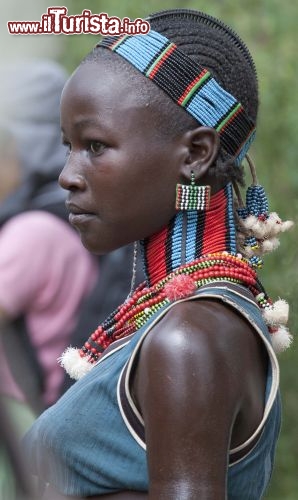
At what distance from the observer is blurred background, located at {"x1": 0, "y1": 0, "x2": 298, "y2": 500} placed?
4660 millimetres

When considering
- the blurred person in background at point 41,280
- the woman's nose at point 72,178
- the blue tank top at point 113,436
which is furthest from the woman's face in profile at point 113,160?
Answer: the blurred person in background at point 41,280

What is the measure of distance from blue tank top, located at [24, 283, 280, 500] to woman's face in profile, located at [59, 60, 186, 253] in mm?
224

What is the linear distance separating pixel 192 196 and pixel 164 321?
331 mm

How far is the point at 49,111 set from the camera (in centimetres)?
499

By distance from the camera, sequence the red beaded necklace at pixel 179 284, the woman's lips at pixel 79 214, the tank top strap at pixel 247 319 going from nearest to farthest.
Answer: the tank top strap at pixel 247 319, the red beaded necklace at pixel 179 284, the woman's lips at pixel 79 214

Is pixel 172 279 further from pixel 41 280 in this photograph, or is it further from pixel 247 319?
pixel 41 280

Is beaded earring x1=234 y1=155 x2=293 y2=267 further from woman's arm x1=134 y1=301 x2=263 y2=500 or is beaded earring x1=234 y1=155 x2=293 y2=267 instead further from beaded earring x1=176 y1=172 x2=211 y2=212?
woman's arm x1=134 y1=301 x2=263 y2=500

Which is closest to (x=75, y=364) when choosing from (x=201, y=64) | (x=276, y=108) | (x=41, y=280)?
(x=201, y=64)

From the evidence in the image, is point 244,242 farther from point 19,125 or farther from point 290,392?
point 19,125

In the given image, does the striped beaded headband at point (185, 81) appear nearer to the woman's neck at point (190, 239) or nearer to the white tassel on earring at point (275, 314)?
the woman's neck at point (190, 239)

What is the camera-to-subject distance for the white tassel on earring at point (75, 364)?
247cm

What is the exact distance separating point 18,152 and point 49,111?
0.94ft

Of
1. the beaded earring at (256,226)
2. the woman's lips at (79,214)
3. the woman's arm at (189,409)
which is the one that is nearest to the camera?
the woman's arm at (189,409)

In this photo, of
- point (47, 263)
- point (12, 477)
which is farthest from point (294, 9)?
Result: point (12, 477)
